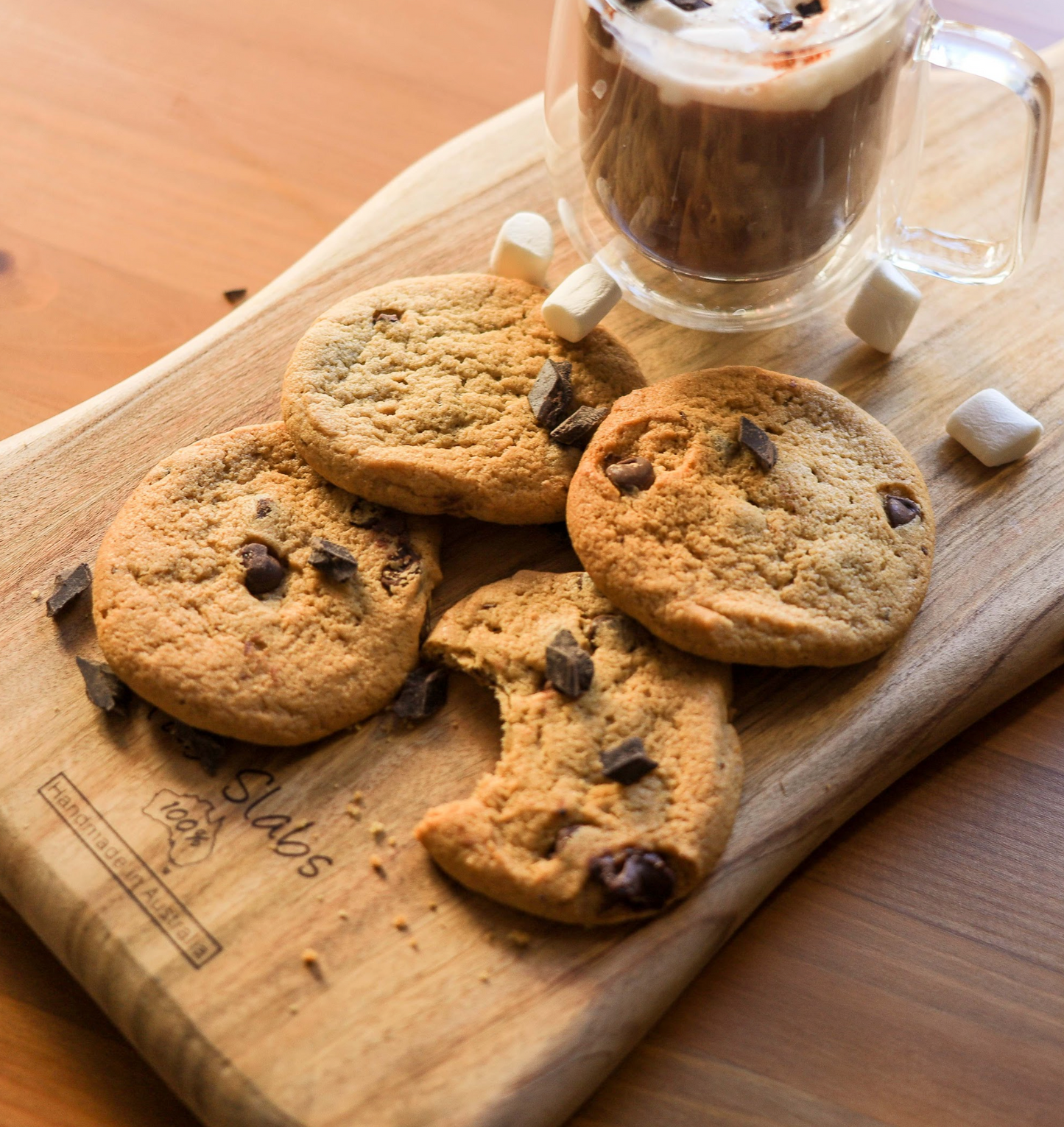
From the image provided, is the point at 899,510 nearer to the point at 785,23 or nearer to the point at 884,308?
the point at 884,308

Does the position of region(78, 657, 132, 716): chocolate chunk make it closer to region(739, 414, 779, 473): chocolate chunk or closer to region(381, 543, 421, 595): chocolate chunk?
region(381, 543, 421, 595): chocolate chunk

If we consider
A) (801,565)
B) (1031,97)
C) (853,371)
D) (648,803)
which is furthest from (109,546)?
(1031,97)

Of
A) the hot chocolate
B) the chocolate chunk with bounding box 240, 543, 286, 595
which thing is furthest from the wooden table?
the hot chocolate

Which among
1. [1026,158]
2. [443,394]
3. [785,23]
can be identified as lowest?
[443,394]

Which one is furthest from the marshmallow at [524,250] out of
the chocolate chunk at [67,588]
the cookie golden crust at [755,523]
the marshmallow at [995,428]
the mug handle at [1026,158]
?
the chocolate chunk at [67,588]

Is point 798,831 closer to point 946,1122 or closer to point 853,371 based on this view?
point 946,1122

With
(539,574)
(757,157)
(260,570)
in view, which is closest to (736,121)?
(757,157)
